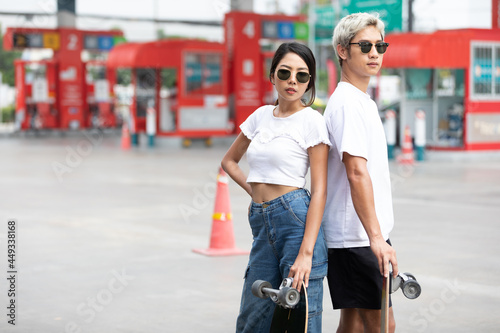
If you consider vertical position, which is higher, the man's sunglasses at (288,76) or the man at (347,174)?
the man's sunglasses at (288,76)

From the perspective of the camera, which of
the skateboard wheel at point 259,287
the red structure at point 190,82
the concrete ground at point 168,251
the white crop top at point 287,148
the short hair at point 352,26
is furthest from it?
the red structure at point 190,82

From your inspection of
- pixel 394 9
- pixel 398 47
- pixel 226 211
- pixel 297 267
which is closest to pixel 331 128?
pixel 297 267

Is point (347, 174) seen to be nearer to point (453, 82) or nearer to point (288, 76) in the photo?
point (288, 76)

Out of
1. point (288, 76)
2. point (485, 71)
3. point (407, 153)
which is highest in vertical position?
point (485, 71)

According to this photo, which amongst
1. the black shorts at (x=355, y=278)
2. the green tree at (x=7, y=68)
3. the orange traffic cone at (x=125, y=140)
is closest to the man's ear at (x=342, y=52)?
the black shorts at (x=355, y=278)

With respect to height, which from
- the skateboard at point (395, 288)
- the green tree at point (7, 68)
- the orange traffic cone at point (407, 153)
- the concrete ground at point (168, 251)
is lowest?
the concrete ground at point (168, 251)

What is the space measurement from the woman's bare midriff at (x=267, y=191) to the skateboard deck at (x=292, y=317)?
43 cm

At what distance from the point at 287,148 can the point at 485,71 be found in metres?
17.2

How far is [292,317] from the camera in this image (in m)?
3.86

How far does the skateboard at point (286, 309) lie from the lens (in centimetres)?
379

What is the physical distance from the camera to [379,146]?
403 cm

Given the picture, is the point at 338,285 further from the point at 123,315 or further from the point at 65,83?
the point at 65,83

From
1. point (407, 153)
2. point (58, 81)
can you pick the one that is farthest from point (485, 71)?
point (58, 81)

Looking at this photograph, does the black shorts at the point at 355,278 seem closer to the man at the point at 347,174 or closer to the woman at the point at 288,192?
the man at the point at 347,174
